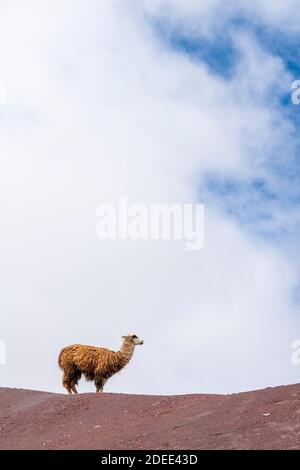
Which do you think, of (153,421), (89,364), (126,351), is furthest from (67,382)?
(153,421)

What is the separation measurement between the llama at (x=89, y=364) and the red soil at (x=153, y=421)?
2.53 meters

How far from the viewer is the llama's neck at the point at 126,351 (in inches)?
1040

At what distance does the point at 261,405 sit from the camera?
18.1 meters

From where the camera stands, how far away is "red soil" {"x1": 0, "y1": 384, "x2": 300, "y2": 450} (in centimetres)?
1609

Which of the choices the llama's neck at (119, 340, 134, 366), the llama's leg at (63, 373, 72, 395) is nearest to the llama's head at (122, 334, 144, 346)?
the llama's neck at (119, 340, 134, 366)

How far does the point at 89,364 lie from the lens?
2569 centimetres

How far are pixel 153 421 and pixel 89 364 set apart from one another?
722 centimetres

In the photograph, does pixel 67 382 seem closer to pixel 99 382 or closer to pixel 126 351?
pixel 99 382

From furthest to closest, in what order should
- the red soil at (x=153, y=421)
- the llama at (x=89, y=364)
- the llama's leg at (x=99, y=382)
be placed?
the llama's leg at (x=99, y=382), the llama at (x=89, y=364), the red soil at (x=153, y=421)

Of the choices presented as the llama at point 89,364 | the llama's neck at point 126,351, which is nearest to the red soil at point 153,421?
the llama at point 89,364

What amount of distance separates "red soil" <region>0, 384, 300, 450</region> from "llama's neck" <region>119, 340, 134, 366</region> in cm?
400

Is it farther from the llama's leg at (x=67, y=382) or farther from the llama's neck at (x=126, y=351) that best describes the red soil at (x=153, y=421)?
the llama's neck at (x=126, y=351)
